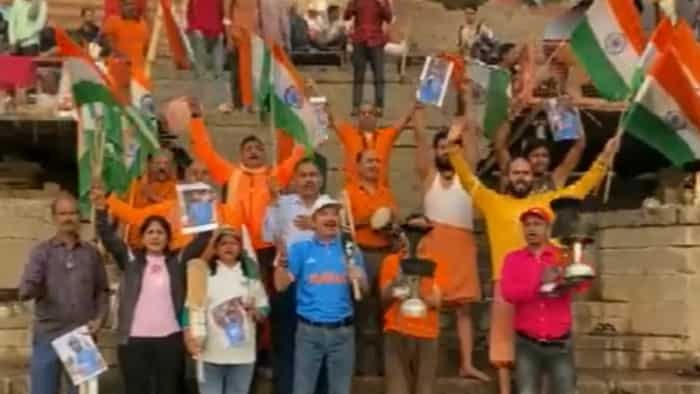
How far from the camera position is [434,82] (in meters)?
13.1

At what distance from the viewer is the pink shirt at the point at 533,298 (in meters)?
11.0

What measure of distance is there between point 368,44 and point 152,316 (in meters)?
6.64

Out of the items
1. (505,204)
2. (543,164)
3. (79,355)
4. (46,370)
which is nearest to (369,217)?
(505,204)

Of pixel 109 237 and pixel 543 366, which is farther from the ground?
pixel 109 237

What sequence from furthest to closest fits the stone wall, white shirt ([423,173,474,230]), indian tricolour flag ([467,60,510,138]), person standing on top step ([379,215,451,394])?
indian tricolour flag ([467,60,510,138])
the stone wall
white shirt ([423,173,474,230])
person standing on top step ([379,215,451,394])

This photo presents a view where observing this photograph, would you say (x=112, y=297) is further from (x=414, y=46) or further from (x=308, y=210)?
(x=414, y=46)

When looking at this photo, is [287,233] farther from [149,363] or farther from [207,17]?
[207,17]

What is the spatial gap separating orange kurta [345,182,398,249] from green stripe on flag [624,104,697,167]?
1.96 m

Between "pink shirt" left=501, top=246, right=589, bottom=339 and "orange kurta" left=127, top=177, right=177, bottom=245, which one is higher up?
"orange kurta" left=127, top=177, right=177, bottom=245

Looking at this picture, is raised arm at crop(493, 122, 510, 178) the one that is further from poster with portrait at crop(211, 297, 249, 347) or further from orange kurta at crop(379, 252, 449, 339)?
poster with portrait at crop(211, 297, 249, 347)

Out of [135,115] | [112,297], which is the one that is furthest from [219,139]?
[112,297]

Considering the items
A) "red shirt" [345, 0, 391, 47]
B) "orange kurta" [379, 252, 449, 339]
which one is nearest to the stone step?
"orange kurta" [379, 252, 449, 339]

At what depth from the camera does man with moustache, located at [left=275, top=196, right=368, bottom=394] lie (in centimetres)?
1123

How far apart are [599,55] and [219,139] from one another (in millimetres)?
4594
